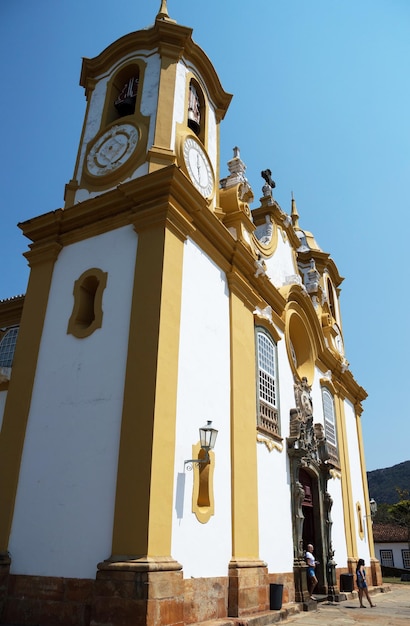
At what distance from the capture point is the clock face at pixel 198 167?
11.8 m

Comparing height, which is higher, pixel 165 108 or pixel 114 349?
pixel 165 108

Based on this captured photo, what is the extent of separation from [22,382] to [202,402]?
138 inches

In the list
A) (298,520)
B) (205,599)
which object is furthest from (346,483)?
(205,599)

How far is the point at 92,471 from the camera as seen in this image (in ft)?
27.1

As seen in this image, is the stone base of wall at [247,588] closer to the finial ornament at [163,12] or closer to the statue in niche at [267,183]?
the statue in niche at [267,183]

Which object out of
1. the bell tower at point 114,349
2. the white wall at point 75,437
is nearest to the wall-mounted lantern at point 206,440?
the bell tower at point 114,349

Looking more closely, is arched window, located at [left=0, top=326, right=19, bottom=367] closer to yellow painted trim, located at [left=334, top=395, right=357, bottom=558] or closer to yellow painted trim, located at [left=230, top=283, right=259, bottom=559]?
yellow painted trim, located at [left=230, top=283, right=259, bottom=559]

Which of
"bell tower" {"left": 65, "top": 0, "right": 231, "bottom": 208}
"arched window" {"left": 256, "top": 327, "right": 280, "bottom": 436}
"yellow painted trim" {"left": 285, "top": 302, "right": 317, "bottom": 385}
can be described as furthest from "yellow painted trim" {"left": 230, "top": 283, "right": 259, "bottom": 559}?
"yellow painted trim" {"left": 285, "top": 302, "right": 317, "bottom": 385}

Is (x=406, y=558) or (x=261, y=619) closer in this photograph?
(x=261, y=619)

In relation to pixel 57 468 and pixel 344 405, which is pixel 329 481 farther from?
pixel 57 468

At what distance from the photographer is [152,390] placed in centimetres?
814

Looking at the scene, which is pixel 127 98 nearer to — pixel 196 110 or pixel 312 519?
pixel 196 110

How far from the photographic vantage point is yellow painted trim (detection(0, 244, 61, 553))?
9.09 meters

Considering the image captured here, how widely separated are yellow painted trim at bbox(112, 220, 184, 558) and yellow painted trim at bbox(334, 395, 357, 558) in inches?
478
